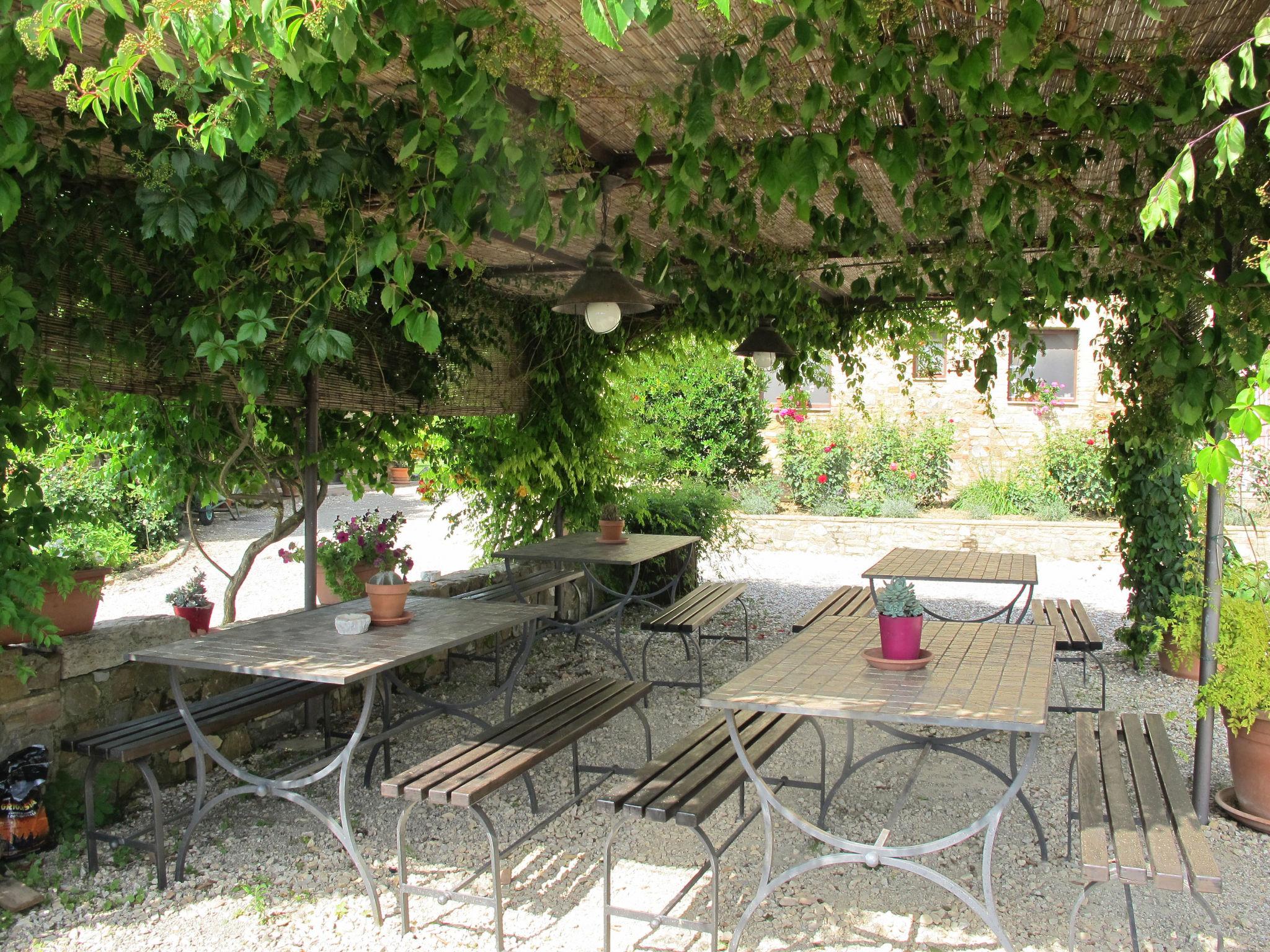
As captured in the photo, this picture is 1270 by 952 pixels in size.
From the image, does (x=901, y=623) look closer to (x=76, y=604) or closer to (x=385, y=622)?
(x=385, y=622)

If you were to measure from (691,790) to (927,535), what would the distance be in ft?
27.6

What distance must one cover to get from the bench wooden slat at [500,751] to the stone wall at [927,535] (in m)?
6.38

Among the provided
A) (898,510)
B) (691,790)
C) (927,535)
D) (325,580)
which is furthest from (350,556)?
(898,510)

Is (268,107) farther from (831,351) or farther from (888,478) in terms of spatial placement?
(888,478)

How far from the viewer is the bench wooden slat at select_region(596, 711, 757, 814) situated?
248cm

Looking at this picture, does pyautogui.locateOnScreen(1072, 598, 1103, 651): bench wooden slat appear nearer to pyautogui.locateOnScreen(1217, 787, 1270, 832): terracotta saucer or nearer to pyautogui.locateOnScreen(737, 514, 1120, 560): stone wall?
pyautogui.locateOnScreen(1217, 787, 1270, 832): terracotta saucer

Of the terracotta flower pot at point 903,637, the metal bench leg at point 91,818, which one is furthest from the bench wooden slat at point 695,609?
the metal bench leg at point 91,818

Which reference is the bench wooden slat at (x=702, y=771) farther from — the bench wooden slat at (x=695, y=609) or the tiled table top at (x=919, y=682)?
the bench wooden slat at (x=695, y=609)

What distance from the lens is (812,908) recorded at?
280 centimetres

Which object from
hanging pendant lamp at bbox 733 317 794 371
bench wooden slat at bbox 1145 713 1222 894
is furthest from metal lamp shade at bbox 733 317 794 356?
bench wooden slat at bbox 1145 713 1222 894

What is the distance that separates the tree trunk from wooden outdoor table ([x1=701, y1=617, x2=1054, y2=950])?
9.37 feet

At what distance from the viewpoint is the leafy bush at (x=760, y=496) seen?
11.7 m

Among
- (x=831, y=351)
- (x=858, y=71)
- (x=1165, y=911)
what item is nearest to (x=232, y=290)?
(x=858, y=71)

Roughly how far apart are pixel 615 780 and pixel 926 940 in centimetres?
147
